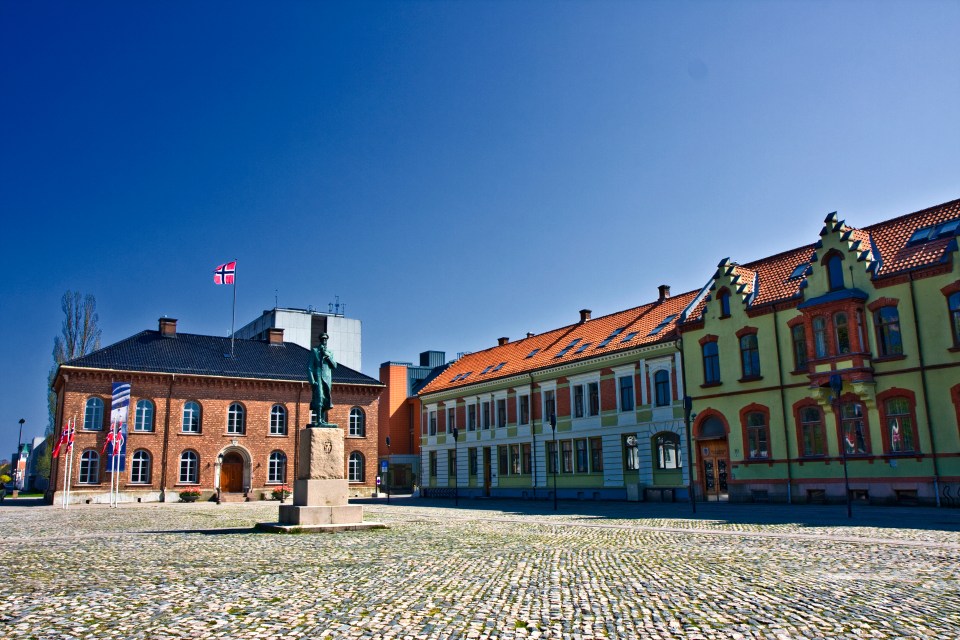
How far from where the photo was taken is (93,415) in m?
47.1

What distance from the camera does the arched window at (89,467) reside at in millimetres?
46188

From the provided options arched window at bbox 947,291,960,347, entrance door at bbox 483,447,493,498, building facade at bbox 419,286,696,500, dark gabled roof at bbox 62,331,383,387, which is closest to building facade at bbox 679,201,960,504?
arched window at bbox 947,291,960,347

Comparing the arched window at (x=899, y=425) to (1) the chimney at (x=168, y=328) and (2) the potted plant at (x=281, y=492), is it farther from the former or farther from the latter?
(1) the chimney at (x=168, y=328)

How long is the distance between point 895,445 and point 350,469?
3745 centimetres

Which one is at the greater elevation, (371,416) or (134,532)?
(371,416)

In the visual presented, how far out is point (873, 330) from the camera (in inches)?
1153

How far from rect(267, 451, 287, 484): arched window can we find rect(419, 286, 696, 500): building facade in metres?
10.0

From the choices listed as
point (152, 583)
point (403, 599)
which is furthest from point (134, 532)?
point (403, 599)

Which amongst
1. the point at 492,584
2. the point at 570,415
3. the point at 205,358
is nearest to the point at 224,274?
the point at 205,358

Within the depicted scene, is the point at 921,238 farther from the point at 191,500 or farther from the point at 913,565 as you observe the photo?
the point at 191,500

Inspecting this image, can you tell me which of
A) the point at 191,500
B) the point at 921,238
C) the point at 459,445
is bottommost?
the point at 191,500

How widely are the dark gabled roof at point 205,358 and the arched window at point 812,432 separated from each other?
3241cm

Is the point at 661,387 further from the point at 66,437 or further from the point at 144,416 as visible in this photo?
the point at 66,437

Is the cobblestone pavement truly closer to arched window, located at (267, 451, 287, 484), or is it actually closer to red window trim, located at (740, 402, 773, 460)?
red window trim, located at (740, 402, 773, 460)
